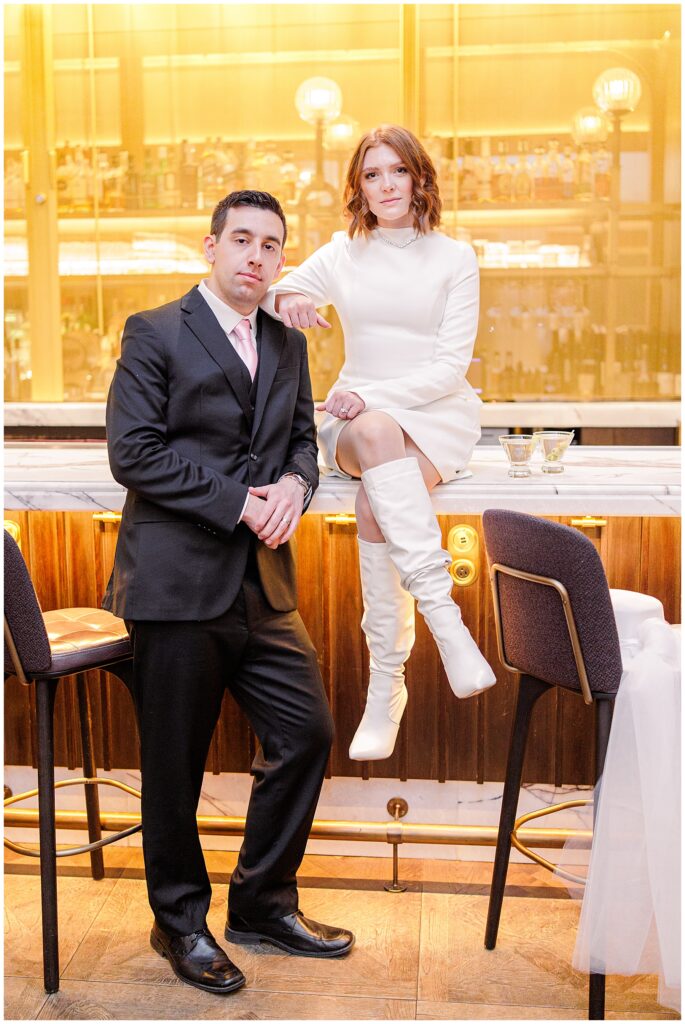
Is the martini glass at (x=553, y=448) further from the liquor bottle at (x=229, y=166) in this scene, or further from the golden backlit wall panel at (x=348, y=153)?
the liquor bottle at (x=229, y=166)

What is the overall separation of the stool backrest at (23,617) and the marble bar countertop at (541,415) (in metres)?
2.23

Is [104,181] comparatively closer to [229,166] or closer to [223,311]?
[229,166]

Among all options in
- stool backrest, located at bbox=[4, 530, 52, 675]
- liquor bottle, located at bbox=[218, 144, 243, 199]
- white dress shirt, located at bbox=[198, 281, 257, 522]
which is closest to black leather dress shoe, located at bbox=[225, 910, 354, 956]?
stool backrest, located at bbox=[4, 530, 52, 675]

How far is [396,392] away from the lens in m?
2.33

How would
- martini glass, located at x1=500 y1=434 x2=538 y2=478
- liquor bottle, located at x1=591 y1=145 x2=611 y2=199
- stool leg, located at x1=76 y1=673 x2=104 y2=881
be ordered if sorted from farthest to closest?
1. liquor bottle, located at x1=591 y1=145 x2=611 y2=199
2. stool leg, located at x1=76 y1=673 x2=104 y2=881
3. martini glass, located at x1=500 y1=434 x2=538 y2=478

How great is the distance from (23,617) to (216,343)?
655 mm

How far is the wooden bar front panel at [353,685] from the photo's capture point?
2639 millimetres

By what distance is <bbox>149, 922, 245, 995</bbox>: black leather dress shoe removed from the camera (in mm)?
2189

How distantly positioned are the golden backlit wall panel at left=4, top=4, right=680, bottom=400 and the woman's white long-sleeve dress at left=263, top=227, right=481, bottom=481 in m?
2.79

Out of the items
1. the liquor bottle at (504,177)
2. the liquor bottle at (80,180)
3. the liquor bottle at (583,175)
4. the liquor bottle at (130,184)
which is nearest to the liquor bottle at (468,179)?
the liquor bottle at (504,177)

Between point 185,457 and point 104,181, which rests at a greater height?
point 104,181

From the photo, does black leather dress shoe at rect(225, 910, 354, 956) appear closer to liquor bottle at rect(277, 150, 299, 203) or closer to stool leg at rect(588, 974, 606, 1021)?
stool leg at rect(588, 974, 606, 1021)

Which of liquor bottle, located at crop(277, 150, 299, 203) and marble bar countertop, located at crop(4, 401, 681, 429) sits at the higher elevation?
liquor bottle, located at crop(277, 150, 299, 203)

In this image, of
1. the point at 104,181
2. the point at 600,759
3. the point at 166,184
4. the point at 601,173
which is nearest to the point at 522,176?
the point at 601,173
